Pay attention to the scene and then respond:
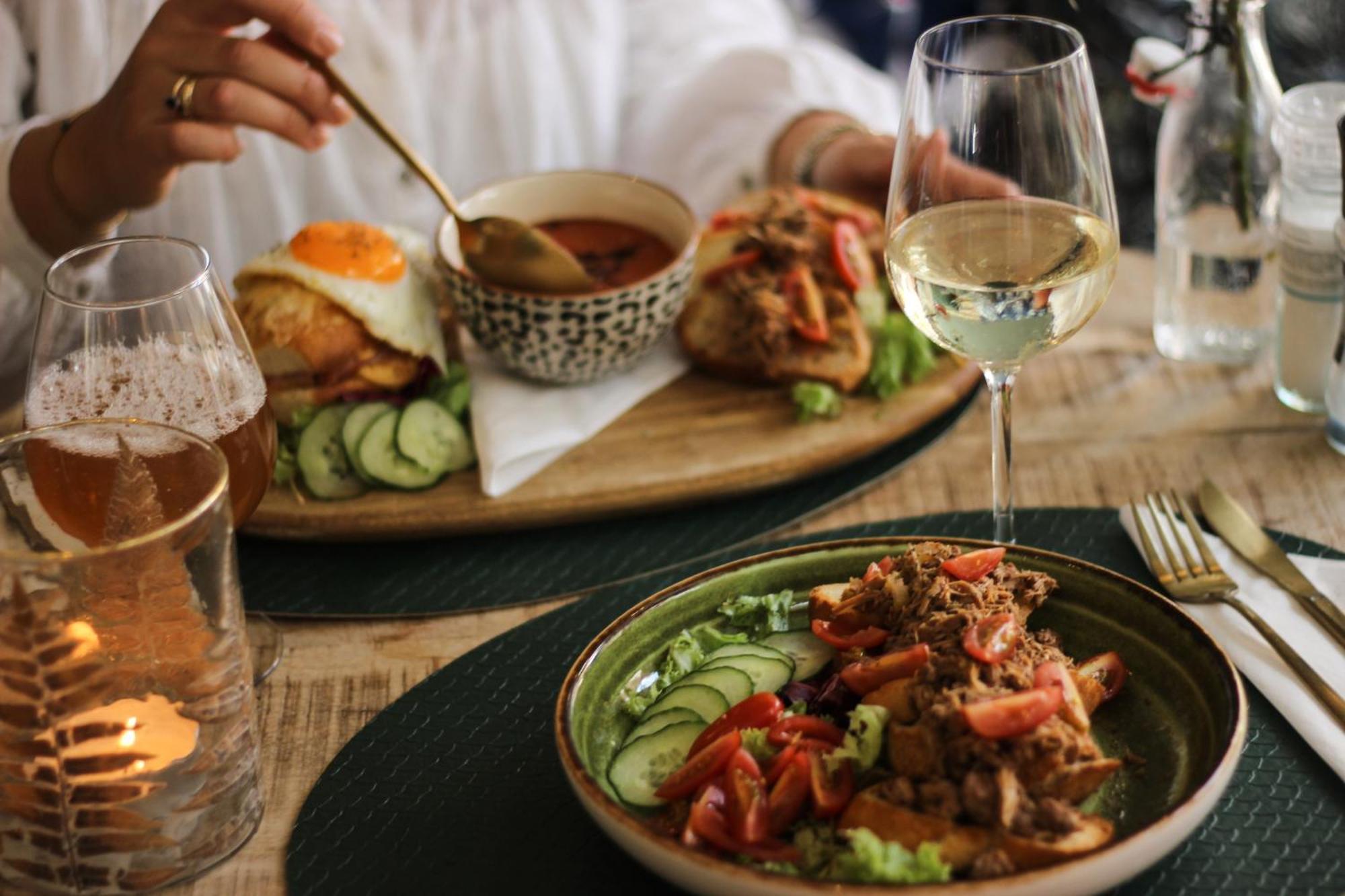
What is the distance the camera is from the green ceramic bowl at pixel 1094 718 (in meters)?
1.06

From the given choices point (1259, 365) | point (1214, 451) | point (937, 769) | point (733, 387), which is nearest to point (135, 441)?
point (937, 769)

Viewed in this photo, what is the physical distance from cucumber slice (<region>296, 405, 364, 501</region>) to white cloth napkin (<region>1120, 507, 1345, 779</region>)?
→ 1.10m

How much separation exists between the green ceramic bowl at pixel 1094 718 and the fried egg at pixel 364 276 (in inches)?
32.4

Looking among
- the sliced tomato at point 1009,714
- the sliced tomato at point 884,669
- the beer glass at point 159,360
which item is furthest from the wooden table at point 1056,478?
the sliced tomato at point 1009,714

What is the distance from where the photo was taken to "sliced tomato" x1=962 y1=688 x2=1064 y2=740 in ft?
3.67

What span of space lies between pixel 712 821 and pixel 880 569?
1.23ft

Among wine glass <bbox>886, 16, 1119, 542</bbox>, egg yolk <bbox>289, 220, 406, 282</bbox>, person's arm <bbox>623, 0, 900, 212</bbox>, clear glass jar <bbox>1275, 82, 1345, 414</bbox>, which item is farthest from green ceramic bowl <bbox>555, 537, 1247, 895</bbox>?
person's arm <bbox>623, 0, 900, 212</bbox>

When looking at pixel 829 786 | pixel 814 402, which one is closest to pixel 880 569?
pixel 829 786

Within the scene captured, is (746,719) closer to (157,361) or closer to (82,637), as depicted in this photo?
(82,637)

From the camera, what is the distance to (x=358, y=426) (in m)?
2.00

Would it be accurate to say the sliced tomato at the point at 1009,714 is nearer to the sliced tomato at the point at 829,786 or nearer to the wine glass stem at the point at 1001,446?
the sliced tomato at the point at 829,786

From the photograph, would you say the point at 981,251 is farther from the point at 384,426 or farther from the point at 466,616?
the point at 384,426

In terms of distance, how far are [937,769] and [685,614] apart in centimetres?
39

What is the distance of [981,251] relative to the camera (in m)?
1.43
